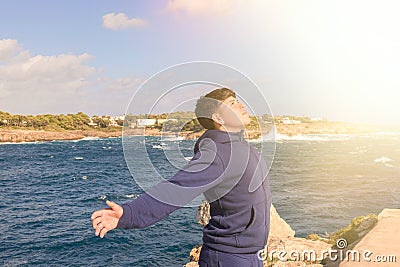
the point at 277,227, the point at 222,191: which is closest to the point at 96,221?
the point at 222,191

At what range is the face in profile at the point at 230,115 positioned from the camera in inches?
94.0

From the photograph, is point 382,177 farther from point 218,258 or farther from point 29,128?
point 29,128

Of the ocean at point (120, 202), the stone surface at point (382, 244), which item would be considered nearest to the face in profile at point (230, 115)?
the ocean at point (120, 202)

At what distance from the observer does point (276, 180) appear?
4256 cm

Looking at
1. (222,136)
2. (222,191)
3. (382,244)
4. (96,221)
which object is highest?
(222,136)

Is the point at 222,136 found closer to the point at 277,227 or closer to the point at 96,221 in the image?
the point at 96,221

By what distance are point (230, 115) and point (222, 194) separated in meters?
0.52

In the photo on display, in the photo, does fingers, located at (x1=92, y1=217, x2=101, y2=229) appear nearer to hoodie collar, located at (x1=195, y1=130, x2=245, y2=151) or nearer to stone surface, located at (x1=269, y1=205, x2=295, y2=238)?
hoodie collar, located at (x1=195, y1=130, x2=245, y2=151)

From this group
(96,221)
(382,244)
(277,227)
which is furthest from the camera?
(277,227)

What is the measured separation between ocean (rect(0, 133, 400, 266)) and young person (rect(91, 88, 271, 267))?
0.49m

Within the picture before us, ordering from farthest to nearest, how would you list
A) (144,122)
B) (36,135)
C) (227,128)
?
(36,135), (144,122), (227,128)

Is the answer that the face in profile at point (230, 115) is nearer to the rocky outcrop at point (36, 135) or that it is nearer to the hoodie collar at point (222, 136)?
the hoodie collar at point (222, 136)

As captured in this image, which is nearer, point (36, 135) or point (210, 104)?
point (210, 104)

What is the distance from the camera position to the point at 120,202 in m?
33.5
